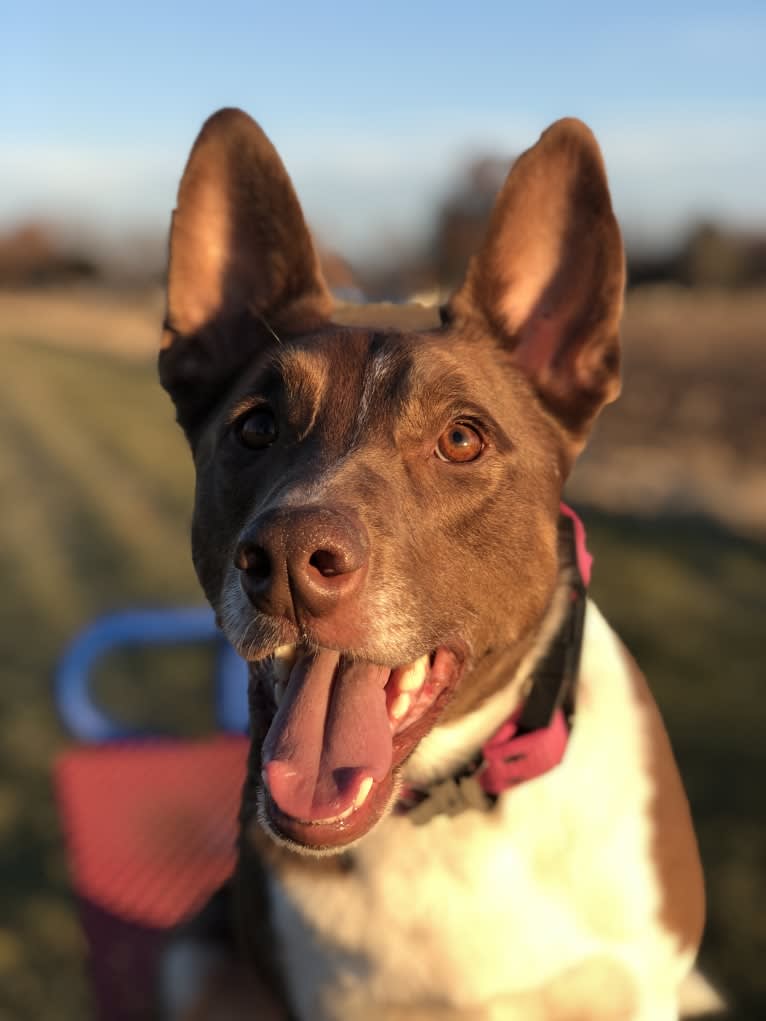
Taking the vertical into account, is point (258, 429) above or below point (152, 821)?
above

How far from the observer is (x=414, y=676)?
8.74 ft

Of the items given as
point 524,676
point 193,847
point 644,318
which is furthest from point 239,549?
point 644,318

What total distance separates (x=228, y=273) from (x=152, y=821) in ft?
7.88

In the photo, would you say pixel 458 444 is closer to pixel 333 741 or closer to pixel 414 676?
pixel 414 676

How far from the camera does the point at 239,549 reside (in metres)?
2.29

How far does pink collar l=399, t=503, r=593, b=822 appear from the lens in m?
2.85

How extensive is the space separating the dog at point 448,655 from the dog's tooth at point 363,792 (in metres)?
0.01

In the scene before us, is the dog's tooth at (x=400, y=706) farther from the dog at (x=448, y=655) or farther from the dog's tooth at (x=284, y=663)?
the dog's tooth at (x=284, y=663)

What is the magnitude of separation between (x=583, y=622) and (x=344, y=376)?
2.81 ft

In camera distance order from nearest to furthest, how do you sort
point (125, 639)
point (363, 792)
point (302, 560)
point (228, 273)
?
point (302, 560) → point (363, 792) → point (228, 273) → point (125, 639)

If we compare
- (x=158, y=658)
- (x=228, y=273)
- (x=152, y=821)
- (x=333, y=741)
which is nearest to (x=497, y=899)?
(x=333, y=741)

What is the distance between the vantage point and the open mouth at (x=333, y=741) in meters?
2.46

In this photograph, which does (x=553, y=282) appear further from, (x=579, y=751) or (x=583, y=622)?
(x=579, y=751)

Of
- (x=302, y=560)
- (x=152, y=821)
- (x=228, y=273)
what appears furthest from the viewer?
(x=152, y=821)
